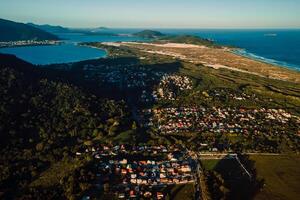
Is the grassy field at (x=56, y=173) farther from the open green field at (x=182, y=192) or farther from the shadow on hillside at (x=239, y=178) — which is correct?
the shadow on hillside at (x=239, y=178)

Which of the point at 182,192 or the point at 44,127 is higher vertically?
the point at 44,127

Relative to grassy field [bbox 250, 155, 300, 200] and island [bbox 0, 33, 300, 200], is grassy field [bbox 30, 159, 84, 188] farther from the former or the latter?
grassy field [bbox 250, 155, 300, 200]

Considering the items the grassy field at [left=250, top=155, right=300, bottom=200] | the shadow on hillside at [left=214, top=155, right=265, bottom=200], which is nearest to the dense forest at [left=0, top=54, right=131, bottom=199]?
the shadow on hillside at [left=214, top=155, right=265, bottom=200]

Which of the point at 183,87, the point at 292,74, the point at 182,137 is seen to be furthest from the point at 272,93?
the point at 182,137

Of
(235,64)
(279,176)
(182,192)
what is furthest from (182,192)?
(235,64)

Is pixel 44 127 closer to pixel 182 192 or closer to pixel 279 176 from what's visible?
pixel 182 192

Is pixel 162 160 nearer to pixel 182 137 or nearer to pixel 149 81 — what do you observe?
pixel 182 137
